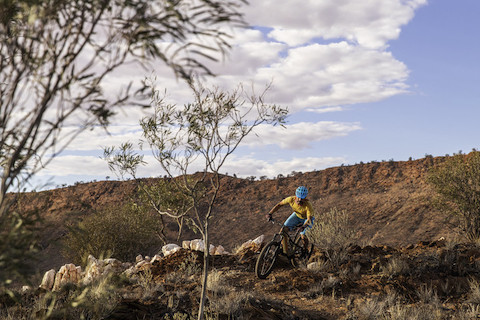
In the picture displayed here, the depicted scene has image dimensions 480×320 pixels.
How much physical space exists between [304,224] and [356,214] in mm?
15572

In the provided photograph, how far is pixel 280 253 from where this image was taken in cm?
1180

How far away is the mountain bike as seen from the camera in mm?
11172

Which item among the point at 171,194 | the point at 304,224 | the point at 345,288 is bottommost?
the point at 345,288

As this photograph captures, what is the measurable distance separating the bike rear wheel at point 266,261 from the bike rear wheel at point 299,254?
0.60 metres

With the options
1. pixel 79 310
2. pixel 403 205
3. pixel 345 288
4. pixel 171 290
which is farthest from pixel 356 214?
pixel 79 310

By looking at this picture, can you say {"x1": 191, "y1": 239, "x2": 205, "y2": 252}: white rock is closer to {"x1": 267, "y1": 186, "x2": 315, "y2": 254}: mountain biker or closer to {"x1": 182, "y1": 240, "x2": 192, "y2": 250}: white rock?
{"x1": 182, "y1": 240, "x2": 192, "y2": 250}: white rock

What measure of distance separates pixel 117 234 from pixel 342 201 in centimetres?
1426

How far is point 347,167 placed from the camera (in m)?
32.3

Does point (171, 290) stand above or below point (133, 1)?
below

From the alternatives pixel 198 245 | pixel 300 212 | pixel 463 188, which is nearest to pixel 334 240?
pixel 300 212

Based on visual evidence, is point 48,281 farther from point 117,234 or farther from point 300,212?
point 300,212

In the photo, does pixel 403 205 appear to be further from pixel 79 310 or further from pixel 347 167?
pixel 79 310

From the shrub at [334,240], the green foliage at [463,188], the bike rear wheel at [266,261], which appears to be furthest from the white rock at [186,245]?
the green foliage at [463,188]

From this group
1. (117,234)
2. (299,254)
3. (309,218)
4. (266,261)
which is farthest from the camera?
(117,234)
